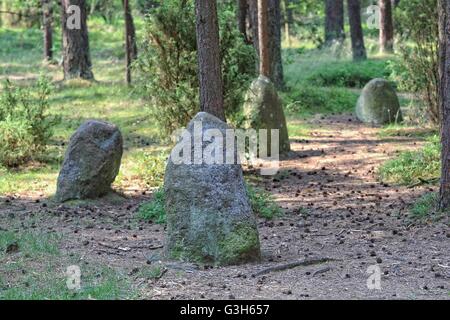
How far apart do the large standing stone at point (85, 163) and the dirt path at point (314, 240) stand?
1.21 ft

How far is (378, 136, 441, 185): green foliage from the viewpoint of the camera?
1262 centimetres

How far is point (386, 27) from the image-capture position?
2819 centimetres

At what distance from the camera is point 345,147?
15.8 metres

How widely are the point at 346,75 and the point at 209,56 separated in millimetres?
12632

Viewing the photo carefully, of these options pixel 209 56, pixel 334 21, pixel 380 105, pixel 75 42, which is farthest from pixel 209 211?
pixel 334 21

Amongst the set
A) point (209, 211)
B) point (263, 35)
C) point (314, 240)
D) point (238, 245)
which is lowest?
point (314, 240)

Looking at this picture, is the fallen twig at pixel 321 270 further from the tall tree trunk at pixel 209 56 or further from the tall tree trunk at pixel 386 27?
the tall tree trunk at pixel 386 27

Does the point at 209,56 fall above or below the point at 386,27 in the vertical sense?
below

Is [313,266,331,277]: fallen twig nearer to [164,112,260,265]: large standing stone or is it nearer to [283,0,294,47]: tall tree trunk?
[164,112,260,265]: large standing stone

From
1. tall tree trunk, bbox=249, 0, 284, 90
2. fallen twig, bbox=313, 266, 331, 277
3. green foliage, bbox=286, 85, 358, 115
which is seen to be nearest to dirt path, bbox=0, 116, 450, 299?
fallen twig, bbox=313, 266, 331, 277

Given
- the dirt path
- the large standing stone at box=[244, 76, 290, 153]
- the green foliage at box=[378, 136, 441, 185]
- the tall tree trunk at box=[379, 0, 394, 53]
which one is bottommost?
the dirt path

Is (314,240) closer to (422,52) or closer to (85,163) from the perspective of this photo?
(85,163)

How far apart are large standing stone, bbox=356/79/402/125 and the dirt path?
3422 mm
